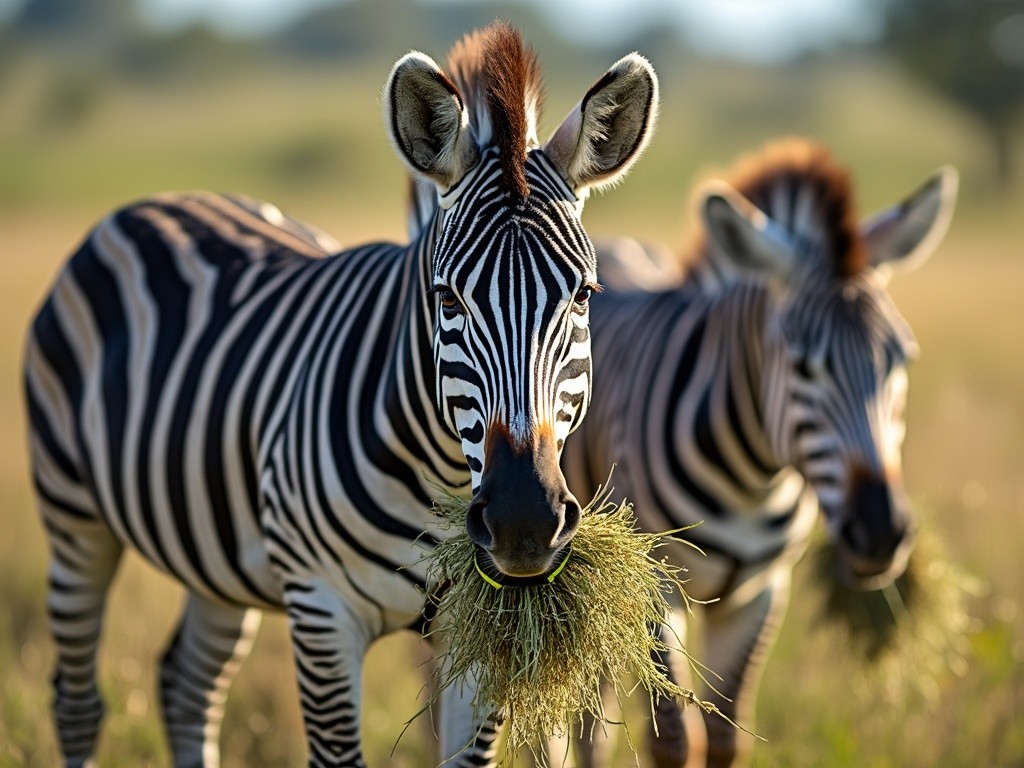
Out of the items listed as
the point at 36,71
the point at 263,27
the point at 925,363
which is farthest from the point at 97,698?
the point at 263,27

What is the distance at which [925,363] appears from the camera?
13109 mm

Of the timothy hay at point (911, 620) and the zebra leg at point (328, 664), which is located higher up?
the timothy hay at point (911, 620)

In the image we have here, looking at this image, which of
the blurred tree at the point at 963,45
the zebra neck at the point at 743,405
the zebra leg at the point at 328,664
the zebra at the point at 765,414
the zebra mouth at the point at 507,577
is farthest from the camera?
the blurred tree at the point at 963,45

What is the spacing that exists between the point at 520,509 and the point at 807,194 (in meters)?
3.27

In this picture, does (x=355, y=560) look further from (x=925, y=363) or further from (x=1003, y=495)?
(x=925, y=363)

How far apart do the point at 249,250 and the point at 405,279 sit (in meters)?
1.35

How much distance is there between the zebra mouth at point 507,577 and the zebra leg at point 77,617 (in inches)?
106

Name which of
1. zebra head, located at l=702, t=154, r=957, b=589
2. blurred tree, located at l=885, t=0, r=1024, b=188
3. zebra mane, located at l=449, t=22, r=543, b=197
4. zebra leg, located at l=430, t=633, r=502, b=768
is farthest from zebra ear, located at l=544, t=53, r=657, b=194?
blurred tree, located at l=885, t=0, r=1024, b=188

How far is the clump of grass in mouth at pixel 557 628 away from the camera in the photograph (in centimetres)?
283

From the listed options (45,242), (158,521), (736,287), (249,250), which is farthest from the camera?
(45,242)

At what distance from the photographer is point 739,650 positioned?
527 cm

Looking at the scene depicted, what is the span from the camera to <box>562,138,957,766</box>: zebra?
464 cm

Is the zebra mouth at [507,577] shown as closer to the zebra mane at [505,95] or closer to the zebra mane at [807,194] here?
the zebra mane at [505,95]

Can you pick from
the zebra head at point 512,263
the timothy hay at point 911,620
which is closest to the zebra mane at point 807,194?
the timothy hay at point 911,620
